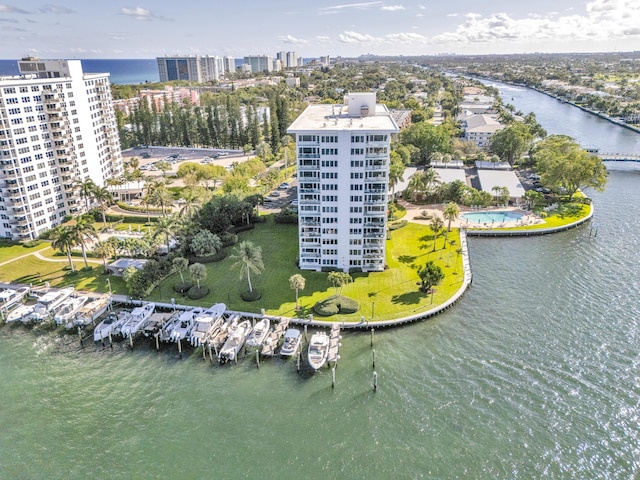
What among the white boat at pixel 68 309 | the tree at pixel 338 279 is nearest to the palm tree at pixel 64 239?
the white boat at pixel 68 309

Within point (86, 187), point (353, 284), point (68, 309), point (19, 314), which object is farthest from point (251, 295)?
point (86, 187)

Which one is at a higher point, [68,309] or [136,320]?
[68,309]

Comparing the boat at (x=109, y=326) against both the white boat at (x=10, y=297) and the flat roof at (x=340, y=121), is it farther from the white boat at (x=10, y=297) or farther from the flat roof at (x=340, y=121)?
the flat roof at (x=340, y=121)

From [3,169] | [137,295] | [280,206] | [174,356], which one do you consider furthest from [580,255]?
[3,169]

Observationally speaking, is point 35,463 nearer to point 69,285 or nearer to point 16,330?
point 16,330

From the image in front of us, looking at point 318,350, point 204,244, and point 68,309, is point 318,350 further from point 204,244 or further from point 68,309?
point 68,309

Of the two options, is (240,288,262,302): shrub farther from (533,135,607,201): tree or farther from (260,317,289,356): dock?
(533,135,607,201): tree

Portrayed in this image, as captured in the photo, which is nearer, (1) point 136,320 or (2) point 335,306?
(1) point 136,320

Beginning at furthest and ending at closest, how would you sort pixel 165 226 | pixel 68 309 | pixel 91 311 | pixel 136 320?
pixel 165 226 → pixel 68 309 → pixel 91 311 → pixel 136 320
